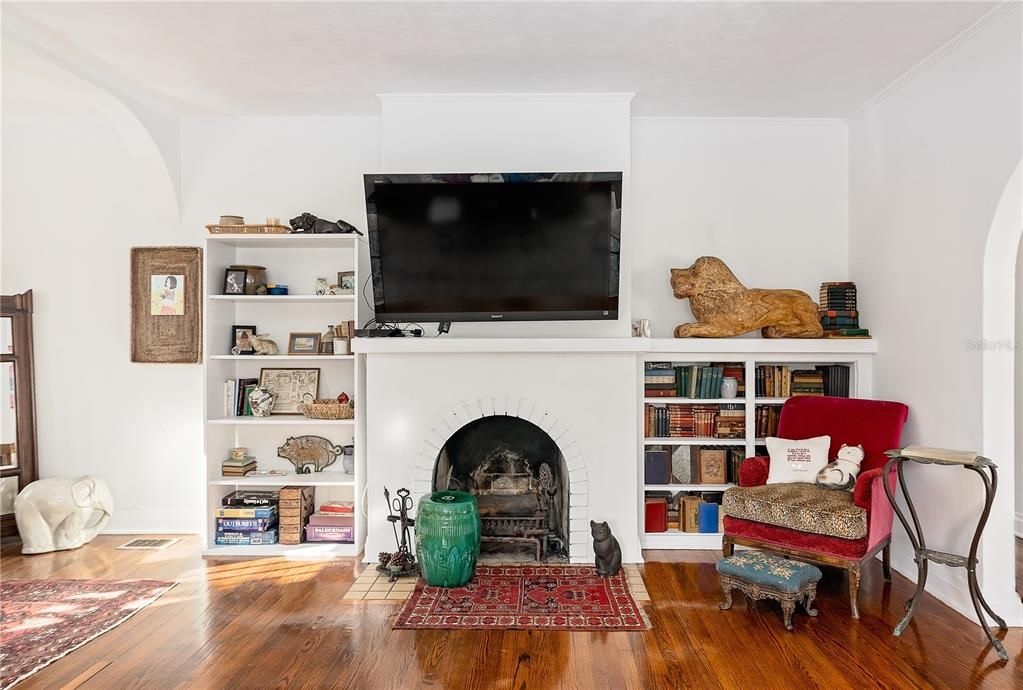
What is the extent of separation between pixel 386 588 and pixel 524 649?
1012mm

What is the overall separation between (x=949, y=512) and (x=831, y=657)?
1.07m

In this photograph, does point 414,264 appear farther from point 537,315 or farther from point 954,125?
point 954,125

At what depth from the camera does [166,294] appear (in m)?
4.49

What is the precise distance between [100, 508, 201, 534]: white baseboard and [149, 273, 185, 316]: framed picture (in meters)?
1.31

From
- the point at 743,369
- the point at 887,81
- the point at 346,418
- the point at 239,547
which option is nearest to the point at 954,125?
the point at 887,81

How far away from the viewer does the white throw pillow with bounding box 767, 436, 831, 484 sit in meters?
3.73

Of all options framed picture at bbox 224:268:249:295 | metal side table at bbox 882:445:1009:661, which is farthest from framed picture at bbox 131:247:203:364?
metal side table at bbox 882:445:1009:661

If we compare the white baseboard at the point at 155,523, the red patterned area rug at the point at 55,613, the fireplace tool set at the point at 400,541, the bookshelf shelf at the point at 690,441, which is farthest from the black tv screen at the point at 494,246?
the white baseboard at the point at 155,523

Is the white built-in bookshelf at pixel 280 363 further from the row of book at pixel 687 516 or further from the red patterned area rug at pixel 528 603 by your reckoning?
the row of book at pixel 687 516

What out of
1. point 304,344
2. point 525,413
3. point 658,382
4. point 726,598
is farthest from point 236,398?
point 726,598

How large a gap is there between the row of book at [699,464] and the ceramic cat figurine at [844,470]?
739 mm

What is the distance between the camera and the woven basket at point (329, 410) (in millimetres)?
4102

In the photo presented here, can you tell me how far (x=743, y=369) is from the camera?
4.36 m

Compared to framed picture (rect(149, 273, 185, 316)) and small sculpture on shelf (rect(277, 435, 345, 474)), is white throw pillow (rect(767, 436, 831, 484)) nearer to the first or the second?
small sculpture on shelf (rect(277, 435, 345, 474))
